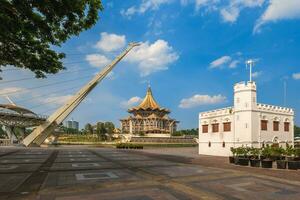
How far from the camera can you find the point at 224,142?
4472cm

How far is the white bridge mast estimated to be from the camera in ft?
250

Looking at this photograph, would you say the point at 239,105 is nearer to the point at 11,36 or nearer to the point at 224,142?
the point at 224,142

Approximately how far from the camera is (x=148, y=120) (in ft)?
434

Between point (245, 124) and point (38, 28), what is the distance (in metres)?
33.6

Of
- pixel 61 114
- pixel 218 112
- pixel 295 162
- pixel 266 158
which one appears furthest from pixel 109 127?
pixel 295 162

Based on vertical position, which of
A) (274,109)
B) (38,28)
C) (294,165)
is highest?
→ (38,28)

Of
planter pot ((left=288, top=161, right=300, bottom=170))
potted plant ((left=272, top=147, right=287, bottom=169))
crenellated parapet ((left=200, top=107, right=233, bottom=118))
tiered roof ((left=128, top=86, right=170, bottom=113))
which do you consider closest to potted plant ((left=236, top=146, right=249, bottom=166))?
potted plant ((left=272, top=147, right=287, bottom=169))

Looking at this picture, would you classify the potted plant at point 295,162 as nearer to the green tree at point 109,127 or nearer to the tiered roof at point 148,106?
the green tree at point 109,127

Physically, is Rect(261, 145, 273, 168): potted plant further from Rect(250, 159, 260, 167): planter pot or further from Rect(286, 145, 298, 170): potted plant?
Rect(286, 145, 298, 170): potted plant

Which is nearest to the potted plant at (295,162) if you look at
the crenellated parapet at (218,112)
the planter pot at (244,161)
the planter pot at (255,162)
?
the planter pot at (255,162)

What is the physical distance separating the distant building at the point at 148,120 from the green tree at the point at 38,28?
4340 inches

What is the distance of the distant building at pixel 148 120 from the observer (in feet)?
429

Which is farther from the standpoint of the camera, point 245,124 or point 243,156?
point 245,124

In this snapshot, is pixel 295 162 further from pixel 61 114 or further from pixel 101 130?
pixel 101 130
